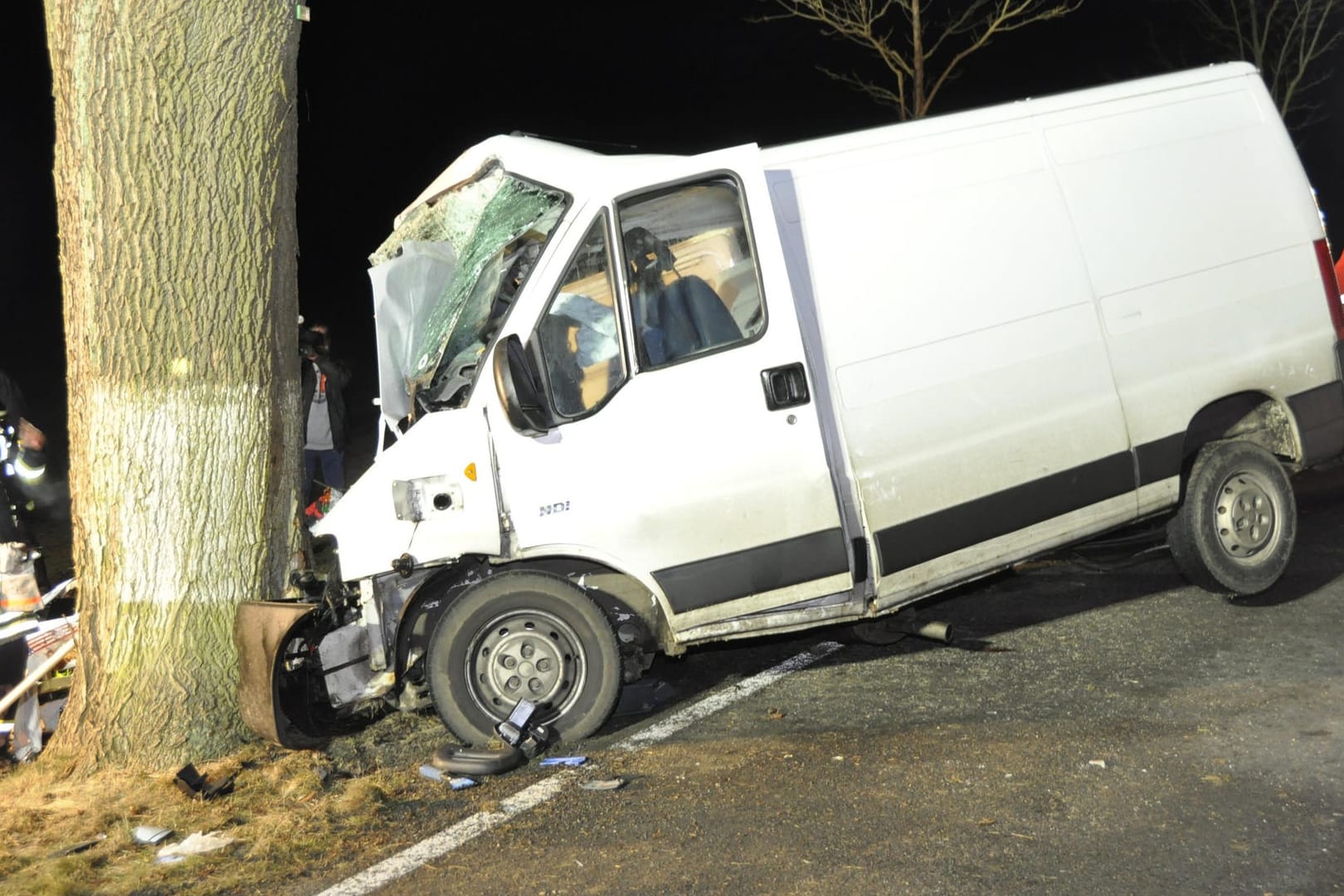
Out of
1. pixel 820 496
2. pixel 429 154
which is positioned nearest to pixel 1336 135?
pixel 429 154

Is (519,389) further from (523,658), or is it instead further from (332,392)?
(332,392)

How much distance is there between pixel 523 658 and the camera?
560cm

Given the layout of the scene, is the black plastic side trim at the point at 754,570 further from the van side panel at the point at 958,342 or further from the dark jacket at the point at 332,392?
the dark jacket at the point at 332,392

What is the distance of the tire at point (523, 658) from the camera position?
5.51m

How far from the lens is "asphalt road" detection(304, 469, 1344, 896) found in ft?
13.7

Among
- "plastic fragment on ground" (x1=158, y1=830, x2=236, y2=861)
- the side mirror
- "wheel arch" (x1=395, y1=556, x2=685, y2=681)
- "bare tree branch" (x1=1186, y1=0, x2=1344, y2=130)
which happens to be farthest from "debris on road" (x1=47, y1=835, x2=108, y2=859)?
"bare tree branch" (x1=1186, y1=0, x2=1344, y2=130)

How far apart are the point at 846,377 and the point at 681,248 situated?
0.85 m

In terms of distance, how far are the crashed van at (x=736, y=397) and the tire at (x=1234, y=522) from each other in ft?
0.68

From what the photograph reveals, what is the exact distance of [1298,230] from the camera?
6809mm

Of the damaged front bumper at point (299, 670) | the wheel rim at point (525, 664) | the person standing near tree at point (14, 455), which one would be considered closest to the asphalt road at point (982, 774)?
the wheel rim at point (525, 664)

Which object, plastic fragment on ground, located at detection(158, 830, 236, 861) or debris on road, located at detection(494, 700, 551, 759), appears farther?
debris on road, located at detection(494, 700, 551, 759)

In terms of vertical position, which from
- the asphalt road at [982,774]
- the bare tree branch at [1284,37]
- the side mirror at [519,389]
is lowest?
the asphalt road at [982,774]

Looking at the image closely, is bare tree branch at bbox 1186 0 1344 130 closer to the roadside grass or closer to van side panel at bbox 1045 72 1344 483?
van side panel at bbox 1045 72 1344 483

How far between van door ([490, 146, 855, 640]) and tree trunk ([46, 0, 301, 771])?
1329mm
